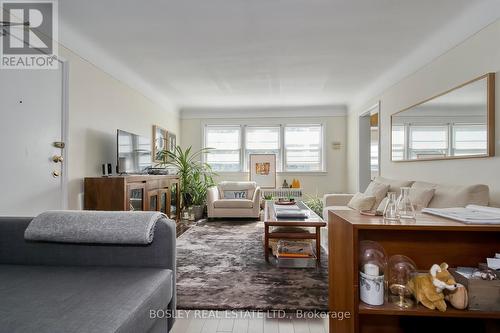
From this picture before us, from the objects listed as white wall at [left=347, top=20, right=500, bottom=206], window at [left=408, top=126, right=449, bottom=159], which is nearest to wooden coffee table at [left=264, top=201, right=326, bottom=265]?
white wall at [left=347, top=20, right=500, bottom=206]

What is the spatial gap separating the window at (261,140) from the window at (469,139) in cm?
398

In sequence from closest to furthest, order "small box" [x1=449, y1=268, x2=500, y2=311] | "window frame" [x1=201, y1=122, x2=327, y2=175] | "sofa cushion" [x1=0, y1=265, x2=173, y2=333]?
"sofa cushion" [x1=0, y1=265, x2=173, y2=333] < "small box" [x1=449, y1=268, x2=500, y2=311] < "window frame" [x1=201, y1=122, x2=327, y2=175]

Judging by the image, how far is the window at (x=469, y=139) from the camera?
2.25m

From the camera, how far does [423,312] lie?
1059mm

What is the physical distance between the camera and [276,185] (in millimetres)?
6219

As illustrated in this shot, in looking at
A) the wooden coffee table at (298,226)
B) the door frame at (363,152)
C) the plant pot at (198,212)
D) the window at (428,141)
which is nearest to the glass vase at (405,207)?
the wooden coffee table at (298,226)

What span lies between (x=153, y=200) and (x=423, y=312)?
11.3ft

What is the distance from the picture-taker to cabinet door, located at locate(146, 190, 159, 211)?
143 inches

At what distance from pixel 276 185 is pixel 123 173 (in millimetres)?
3609

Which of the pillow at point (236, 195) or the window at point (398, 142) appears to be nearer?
the window at point (398, 142)

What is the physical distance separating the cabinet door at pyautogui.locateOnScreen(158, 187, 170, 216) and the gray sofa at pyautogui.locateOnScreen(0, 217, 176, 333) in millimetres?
2517

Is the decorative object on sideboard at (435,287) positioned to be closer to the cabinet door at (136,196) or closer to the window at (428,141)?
the window at (428,141)

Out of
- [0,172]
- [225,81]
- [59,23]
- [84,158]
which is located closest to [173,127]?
[225,81]

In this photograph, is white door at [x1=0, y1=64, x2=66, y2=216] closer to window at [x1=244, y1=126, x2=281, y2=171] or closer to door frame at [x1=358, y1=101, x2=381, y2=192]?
window at [x1=244, y1=126, x2=281, y2=171]
